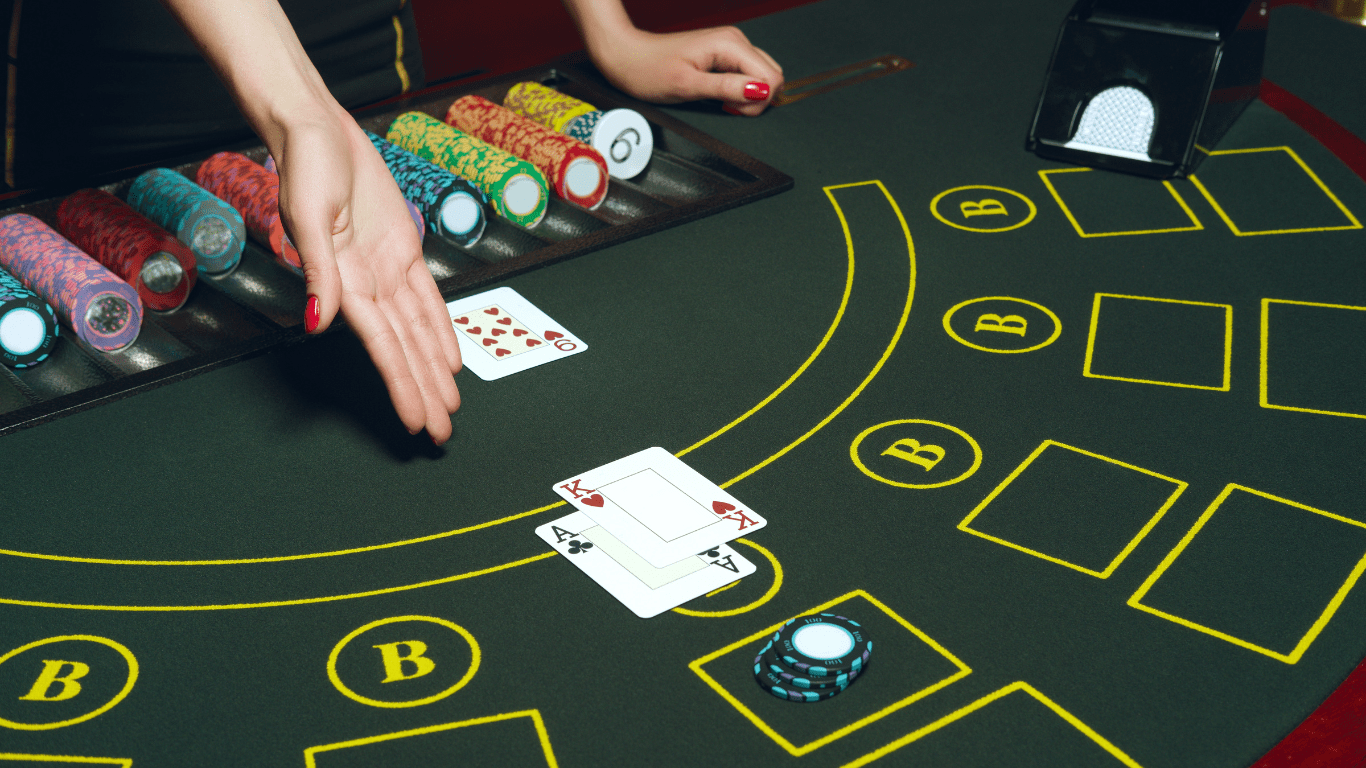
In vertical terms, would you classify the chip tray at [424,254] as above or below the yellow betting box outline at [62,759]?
above

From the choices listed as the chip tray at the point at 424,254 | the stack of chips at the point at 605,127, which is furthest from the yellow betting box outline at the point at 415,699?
the stack of chips at the point at 605,127

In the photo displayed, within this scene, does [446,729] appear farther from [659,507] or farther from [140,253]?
[140,253]

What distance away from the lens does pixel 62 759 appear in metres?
1.15

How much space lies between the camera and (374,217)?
1672mm

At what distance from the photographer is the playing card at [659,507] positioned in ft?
4.61

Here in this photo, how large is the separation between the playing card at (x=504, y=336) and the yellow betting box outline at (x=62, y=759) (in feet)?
2.52

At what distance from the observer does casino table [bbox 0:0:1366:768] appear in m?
1.17

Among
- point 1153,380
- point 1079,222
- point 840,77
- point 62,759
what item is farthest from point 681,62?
point 62,759

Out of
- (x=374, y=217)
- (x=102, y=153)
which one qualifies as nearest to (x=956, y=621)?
(x=374, y=217)

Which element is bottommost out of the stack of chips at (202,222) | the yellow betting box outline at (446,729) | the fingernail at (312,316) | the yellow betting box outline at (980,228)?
the yellow betting box outline at (446,729)

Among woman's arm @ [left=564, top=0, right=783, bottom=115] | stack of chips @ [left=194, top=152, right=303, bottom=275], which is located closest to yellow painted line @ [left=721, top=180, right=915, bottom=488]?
woman's arm @ [left=564, top=0, right=783, bottom=115]

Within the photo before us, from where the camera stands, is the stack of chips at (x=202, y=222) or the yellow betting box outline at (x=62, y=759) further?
the stack of chips at (x=202, y=222)

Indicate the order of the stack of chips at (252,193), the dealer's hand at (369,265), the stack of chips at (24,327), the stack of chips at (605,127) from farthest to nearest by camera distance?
1. the stack of chips at (605,127)
2. the stack of chips at (252,193)
3. the stack of chips at (24,327)
4. the dealer's hand at (369,265)

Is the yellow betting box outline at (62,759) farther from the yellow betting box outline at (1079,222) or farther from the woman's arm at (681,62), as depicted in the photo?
the woman's arm at (681,62)
